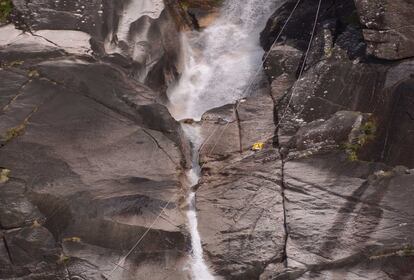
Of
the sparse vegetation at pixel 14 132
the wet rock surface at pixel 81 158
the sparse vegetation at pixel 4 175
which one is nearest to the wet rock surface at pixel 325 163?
the wet rock surface at pixel 81 158

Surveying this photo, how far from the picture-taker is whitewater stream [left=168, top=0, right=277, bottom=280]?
51.4ft

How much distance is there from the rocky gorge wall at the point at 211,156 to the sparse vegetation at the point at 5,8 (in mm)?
258

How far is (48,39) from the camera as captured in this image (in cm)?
1445

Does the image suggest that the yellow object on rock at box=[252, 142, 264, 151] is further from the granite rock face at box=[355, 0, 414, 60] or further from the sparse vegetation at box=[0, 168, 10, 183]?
the sparse vegetation at box=[0, 168, 10, 183]

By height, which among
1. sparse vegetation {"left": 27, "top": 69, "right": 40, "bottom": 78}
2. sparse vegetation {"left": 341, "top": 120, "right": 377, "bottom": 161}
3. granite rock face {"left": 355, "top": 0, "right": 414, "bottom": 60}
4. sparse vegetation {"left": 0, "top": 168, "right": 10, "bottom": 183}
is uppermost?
granite rock face {"left": 355, "top": 0, "right": 414, "bottom": 60}

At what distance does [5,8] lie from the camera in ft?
50.1

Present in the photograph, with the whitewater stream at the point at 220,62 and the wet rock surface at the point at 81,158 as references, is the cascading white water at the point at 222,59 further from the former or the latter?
the wet rock surface at the point at 81,158

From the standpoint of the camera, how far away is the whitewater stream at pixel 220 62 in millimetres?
15664

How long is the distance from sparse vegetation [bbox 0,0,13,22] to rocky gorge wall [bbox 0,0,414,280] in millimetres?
258

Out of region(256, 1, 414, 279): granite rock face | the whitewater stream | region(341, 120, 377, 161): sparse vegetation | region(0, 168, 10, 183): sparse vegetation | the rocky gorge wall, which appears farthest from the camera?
the whitewater stream

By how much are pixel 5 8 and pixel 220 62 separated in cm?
615

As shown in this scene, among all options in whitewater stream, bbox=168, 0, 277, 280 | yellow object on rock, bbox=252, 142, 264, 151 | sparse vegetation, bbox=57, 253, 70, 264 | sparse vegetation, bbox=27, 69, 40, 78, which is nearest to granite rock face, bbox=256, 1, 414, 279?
yellow object on rock, bbox=252, 142, 264, 151

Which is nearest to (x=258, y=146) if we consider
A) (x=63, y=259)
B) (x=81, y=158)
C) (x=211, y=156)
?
(x=211, y=156)

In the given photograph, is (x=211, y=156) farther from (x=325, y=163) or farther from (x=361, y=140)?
(x=361, y=140)
